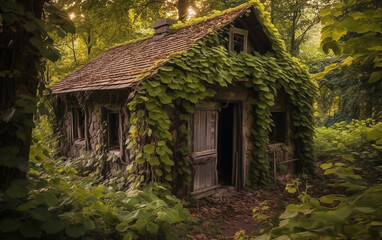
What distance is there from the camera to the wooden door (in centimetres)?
676

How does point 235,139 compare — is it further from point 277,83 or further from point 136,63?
point 136,63

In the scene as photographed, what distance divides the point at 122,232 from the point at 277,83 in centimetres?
647

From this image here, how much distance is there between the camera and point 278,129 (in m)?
9.19

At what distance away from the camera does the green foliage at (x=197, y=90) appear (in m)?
5.59

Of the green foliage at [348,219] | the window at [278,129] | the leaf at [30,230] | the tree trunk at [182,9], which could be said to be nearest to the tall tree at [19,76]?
the leaf at [30,230]

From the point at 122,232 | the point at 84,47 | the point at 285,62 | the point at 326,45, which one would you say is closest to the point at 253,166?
the point at 285,62

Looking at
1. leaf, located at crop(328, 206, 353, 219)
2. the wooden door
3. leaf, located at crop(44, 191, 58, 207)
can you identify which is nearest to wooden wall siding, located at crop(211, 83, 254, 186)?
the wooden door

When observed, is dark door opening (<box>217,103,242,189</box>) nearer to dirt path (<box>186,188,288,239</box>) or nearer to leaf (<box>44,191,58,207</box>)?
dirt path (<box>186,188,288,239</box>)

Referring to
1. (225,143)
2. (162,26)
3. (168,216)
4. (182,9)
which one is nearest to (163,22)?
(162,26)

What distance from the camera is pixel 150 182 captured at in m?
5.64

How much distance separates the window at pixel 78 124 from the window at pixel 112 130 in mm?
1903

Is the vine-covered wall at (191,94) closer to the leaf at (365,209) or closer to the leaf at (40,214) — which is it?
the leaf at (40,214)

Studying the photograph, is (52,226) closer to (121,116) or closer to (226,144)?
(121,116)

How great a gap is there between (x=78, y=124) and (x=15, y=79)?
23.8 ft
